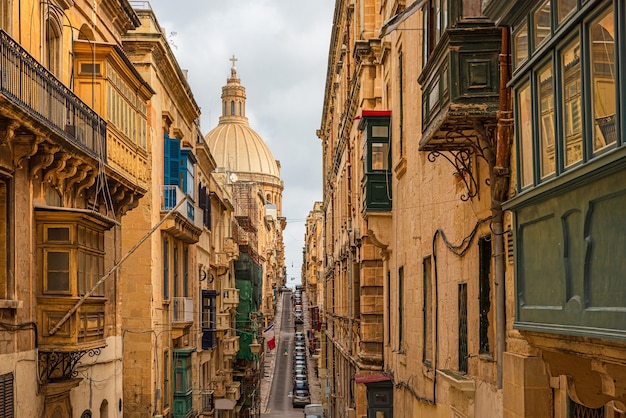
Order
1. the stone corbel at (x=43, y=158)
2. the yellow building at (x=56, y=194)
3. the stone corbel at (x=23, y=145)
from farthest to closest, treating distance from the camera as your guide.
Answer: the stone corbel at (x=43, y=158) → the yellow building at (x=56, y=194) → the stone corbel at (x=23, y=145)

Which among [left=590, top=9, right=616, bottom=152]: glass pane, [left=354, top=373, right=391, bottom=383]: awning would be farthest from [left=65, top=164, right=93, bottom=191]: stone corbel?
[left=590, top=9, right=616, bottom=152]: glass pane

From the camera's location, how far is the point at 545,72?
20.7ft

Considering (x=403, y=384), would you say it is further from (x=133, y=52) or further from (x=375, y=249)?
(x=133, y=52)

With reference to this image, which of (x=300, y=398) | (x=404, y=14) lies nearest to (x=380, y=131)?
(x=404, y=14)

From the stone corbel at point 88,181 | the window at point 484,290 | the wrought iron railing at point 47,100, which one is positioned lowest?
the window at point 484,290

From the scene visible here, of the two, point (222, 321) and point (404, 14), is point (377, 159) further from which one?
point (222, 321)

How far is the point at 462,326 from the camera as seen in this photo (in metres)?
11.6

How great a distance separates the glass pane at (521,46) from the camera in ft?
22.4

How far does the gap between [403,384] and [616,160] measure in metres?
13.6

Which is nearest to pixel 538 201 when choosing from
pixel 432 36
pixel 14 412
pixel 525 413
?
pixel 525 413

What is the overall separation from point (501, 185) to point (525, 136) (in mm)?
1925

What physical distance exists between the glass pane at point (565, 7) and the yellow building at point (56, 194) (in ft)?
22.5

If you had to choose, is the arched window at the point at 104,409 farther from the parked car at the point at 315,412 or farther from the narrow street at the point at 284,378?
the narrow street at the point at 284,378

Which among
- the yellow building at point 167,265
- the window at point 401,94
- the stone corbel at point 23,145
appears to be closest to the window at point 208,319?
the yellow building at point 167,265
